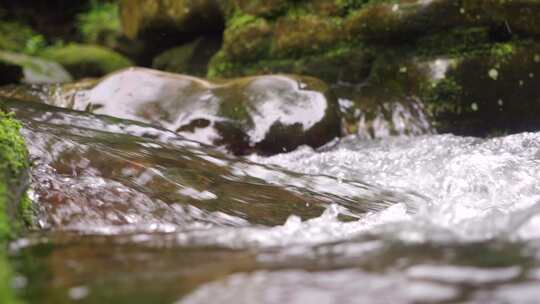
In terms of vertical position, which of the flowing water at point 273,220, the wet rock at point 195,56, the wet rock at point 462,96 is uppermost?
the wet rock at point 462,96

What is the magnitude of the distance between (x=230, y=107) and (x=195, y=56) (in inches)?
145

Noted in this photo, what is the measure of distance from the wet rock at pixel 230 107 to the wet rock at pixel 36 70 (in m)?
2.91

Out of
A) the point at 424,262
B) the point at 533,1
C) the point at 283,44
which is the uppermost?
the point at 533,1

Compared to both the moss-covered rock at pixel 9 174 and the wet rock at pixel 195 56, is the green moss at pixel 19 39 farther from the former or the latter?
the moss-covered rock at pixel 9 174

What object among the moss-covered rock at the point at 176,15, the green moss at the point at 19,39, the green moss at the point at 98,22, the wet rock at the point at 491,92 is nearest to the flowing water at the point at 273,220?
the wet rock at the point at 491,92

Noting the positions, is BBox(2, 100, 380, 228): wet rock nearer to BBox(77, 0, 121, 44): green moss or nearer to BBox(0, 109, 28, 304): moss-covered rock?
BBox(0, 109, 28, 304): moss-covered rock

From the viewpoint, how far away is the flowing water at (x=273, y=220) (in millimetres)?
1269

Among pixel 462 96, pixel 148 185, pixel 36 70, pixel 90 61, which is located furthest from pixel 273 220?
pixel 90 61

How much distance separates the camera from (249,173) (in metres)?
3.76

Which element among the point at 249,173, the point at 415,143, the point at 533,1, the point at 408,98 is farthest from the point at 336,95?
the point at 249,173

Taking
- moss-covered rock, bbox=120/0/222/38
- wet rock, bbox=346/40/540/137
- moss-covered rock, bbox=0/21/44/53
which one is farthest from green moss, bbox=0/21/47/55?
wet rock, bbox=346/40/540/137

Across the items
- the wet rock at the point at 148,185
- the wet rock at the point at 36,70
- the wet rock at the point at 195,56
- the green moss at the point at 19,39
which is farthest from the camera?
the green moss at the point at 19,39

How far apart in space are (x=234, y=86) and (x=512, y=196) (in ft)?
9.95

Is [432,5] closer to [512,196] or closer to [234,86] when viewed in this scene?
[234,86]
